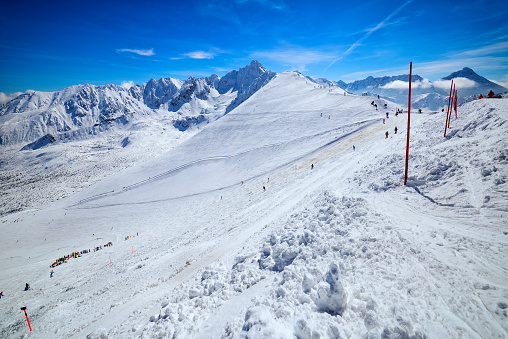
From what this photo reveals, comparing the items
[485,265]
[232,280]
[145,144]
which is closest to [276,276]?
[232,280]

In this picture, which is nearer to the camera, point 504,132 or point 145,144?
point 504,132

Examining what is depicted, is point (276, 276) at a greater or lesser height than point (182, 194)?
greater

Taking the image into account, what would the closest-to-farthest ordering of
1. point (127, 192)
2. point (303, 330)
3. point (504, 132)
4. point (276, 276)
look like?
point (303, 330)
point (276, 276)
point (504, 132)
point (127, 192)

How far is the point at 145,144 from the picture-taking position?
15612 centimetres

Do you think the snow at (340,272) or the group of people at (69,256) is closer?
the snow at (340,272)

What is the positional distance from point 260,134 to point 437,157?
51647 millimetres

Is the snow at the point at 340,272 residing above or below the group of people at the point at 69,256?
above

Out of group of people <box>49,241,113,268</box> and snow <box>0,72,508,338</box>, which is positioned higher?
snow <box>0,72,508,338</box>

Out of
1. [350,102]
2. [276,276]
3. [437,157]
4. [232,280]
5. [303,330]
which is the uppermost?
[350,102]

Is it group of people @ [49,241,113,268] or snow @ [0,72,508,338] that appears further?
group of people @ [49,241,113,268]

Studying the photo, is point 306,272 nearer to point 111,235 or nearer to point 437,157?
point 437,157

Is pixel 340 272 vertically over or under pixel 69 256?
over

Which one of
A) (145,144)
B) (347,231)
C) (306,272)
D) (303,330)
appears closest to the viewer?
(303,330)

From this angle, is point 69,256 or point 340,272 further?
point 69,256
